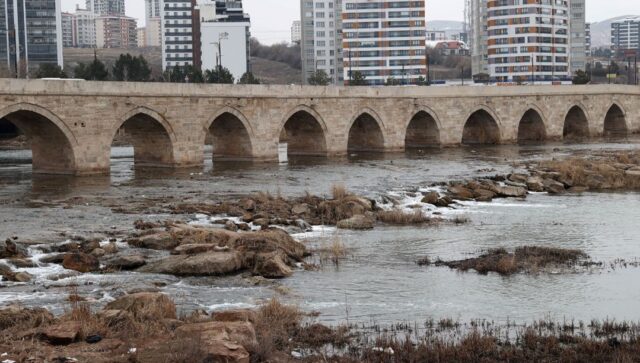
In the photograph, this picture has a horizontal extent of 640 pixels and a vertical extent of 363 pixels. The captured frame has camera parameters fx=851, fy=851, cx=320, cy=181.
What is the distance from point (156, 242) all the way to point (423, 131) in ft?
105

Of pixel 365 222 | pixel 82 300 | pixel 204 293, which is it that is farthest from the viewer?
pixel 365 222

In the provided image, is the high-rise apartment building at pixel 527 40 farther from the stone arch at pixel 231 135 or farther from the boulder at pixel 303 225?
the boulder at pixel 303 225

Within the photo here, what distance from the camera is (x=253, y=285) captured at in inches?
551

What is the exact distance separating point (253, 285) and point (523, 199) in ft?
44.3

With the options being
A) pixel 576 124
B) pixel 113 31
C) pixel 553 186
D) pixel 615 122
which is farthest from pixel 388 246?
pixel 113 31

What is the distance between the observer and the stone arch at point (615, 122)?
56.7 meters

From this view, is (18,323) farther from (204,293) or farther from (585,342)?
(585,342)

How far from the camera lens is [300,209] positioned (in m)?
21.8

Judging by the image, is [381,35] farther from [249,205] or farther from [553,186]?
[249,205]

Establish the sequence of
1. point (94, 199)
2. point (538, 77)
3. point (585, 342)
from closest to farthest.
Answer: point (585, 342), point (94, 199), point (538, 77)

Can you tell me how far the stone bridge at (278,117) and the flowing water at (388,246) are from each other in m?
1.80

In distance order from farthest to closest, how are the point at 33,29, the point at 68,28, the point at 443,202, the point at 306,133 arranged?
the point at 68,28 → the point at 33,29 → the point at 306,133 → the point at 443,202

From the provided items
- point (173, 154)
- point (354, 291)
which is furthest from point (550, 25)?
point (354, 291)

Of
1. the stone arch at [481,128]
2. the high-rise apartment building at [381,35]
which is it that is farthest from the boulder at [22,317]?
the high-rise apartment building at [381,35]
